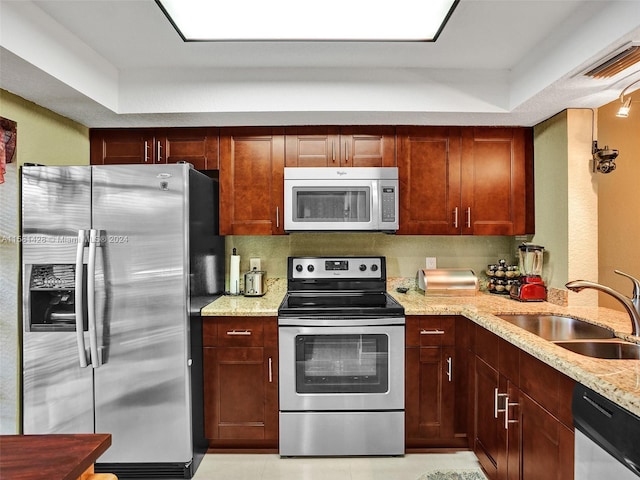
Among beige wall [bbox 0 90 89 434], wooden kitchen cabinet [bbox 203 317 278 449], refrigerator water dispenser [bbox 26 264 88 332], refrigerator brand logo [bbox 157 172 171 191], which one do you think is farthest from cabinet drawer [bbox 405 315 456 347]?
beige wall [bbox 0 90 89 434]

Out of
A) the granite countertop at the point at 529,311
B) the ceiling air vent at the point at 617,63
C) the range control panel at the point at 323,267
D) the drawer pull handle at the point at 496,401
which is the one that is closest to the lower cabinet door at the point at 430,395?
the granite countertop at the point at 529,311

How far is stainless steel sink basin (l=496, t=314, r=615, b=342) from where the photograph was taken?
2143 mm

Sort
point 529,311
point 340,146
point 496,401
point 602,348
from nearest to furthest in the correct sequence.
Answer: point 602,348, point 496,401, point 529,311, point 340,146

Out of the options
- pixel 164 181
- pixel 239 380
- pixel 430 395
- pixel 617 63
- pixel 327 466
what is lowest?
pixel 327 466

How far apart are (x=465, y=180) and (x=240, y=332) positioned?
191 cm

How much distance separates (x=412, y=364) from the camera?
8.37 feet

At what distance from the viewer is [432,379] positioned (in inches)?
101

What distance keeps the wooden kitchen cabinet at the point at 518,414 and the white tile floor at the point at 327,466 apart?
251mm

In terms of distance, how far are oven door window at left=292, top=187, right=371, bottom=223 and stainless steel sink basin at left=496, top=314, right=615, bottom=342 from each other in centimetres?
111

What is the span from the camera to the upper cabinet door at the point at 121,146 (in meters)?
2.92

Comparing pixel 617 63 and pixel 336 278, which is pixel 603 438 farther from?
pixel 336 278

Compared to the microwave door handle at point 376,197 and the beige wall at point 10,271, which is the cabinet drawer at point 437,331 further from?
the beige wall at point 10,271

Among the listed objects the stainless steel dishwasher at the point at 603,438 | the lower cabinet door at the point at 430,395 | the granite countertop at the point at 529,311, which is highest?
the granite countertop at the point at 529,311

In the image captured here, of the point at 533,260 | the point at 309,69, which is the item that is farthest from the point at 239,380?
the point at 533,260
